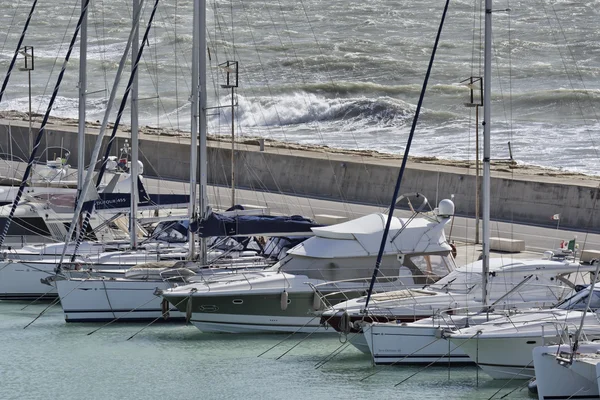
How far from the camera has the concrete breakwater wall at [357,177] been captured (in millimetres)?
35625

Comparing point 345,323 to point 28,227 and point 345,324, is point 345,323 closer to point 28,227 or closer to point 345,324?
point 345,324

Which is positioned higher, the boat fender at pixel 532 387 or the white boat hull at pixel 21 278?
the boat fender at pixel 532 387

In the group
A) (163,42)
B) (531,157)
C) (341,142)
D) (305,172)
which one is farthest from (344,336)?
(163,42)

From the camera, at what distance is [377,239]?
26.0 m

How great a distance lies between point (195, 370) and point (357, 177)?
17834 mm

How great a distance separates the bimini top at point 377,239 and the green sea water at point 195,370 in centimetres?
173

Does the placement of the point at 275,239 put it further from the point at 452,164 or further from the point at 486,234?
the point at 452,164

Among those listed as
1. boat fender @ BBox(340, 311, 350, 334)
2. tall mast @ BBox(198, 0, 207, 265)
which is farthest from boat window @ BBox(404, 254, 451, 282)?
tall mast @ BBox(198, 0, 207, 265)

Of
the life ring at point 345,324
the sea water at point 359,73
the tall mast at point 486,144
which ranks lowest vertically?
the sea water at point 359,73

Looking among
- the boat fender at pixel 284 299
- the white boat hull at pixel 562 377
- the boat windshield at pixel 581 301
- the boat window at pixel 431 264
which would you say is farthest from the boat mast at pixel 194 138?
the white boat hull at pixel 562 377

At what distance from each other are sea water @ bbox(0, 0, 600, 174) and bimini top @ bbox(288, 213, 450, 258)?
2287 centimetres

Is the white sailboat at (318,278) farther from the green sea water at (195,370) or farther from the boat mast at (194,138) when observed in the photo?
the boat mast at (194,138)

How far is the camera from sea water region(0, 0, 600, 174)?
195ft

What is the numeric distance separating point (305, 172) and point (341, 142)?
16770mm
